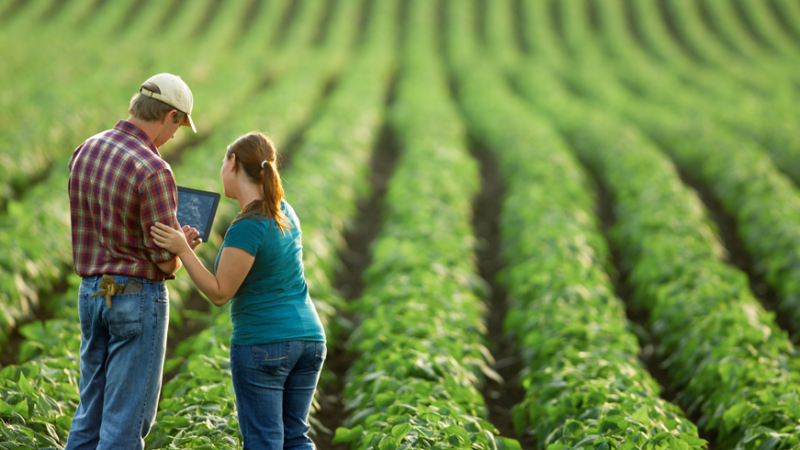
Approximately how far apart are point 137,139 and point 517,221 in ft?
22.6

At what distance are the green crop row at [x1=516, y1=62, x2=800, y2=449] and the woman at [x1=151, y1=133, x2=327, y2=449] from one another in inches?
119

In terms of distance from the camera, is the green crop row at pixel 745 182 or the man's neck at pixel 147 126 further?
the green crop row at pixel 745 182

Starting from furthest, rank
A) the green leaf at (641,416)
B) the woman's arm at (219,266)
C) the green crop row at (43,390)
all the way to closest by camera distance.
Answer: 1. the green leaf at (641,416)
2. the green crop row at (43,390)
3. the woman's arm at (219,266)

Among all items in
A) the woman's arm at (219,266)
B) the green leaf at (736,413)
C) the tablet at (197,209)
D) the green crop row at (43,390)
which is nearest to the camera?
the woman's arm at (219,266)

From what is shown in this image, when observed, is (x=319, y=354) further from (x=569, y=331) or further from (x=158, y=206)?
(x=569, y=331)

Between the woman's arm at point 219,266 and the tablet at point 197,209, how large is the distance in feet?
0.64

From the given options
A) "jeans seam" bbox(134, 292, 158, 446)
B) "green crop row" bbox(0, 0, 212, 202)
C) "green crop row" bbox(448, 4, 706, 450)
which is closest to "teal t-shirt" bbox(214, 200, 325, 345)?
"jeans seam" bbox(134, 292, 158, 446)

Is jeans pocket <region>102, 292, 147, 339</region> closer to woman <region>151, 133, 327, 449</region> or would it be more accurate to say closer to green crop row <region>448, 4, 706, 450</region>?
woman <region>151, 133, 327, 449</region>

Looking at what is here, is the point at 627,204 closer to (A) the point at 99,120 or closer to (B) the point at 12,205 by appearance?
(B) the point at 12,205

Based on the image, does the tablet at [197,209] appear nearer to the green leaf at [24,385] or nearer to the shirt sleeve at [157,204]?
the shirt sleeve at [157,204]

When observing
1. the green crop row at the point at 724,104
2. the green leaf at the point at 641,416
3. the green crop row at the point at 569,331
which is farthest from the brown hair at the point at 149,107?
the green crop row at the point at 724,104

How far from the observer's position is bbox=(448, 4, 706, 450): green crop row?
369cm

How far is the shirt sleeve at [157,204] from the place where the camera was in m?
2.58

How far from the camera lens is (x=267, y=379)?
2732mm
